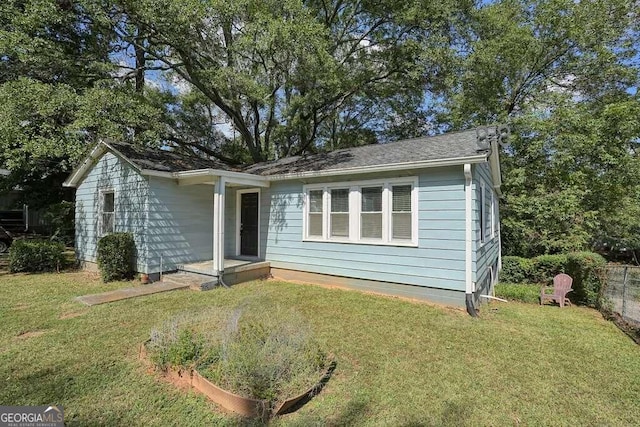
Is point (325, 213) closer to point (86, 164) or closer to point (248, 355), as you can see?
point (248, 355)

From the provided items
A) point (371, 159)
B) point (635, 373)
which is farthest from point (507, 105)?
point (635, 373)

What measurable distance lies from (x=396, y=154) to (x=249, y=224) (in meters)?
4.99

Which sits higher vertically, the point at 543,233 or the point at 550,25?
the point at 550,25

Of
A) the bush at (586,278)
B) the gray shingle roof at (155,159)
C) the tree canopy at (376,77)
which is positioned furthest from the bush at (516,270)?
the gray shingle roof at (155,159)

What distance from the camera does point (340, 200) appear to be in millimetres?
8133

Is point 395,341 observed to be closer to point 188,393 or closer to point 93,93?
point 188,393

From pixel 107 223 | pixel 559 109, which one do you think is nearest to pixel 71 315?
pixel 107 223

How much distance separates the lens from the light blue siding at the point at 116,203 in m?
8.64

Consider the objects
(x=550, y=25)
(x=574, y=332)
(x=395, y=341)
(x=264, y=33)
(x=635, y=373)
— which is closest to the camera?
(x=635, y=373)

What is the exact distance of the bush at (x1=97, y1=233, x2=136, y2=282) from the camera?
8.40 metres

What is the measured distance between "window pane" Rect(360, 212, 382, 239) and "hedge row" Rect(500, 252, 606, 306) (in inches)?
221

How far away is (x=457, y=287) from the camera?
6.45 meters

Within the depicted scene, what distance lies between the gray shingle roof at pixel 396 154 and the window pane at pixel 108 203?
4.60 meters

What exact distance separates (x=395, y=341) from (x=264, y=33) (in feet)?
32.0
